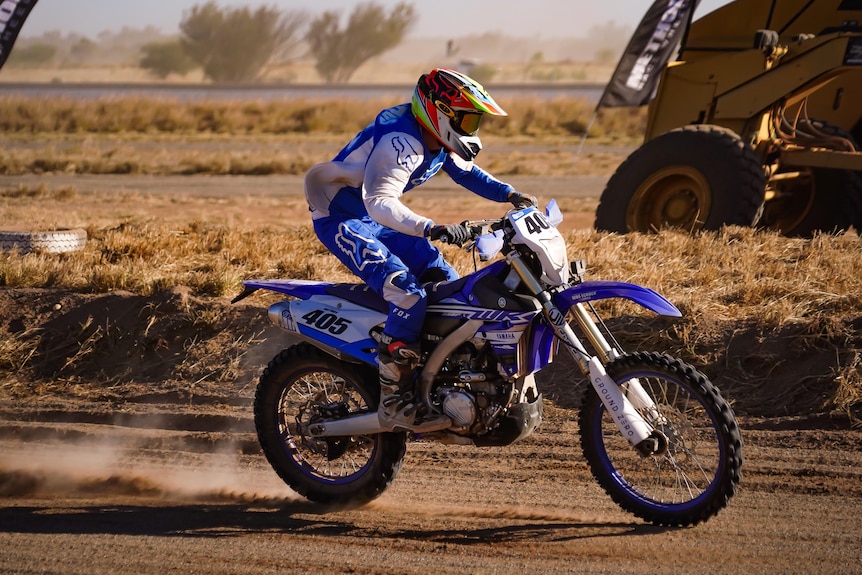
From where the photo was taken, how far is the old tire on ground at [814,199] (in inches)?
436

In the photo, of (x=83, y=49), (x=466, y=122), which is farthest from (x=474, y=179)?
(x=83, y=49)

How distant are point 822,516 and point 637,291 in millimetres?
1478

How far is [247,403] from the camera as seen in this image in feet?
23.9

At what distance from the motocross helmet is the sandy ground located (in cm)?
184

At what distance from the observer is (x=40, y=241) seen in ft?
32.1

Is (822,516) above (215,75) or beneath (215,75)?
above

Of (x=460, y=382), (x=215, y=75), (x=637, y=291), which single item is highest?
(x=637, y=291)

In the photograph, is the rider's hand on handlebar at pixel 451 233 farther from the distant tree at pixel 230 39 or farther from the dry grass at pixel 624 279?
the distant tree at pixel 230 39

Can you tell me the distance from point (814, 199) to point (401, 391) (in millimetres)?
7400

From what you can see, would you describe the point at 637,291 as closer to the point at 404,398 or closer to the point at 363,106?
the point at 404,398

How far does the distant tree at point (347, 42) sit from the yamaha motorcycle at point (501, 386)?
75449 mm

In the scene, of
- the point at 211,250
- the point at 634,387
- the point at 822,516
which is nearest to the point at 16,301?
the point at 211,250

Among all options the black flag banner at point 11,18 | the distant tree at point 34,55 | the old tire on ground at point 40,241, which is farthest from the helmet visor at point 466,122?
the distant tree at point 34,55

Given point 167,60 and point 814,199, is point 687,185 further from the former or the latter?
point 167,60
